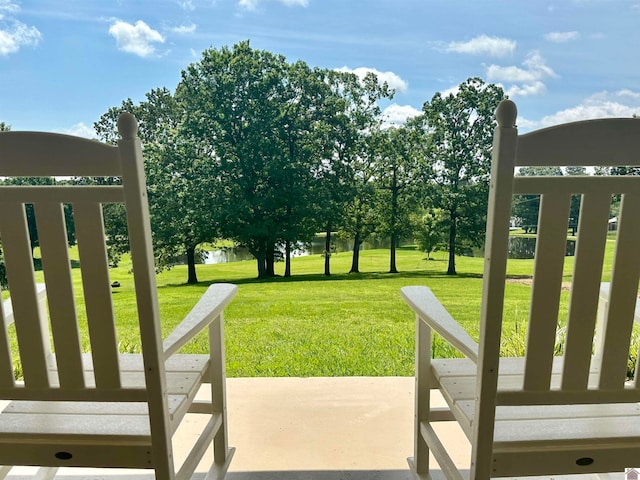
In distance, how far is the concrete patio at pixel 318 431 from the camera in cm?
155

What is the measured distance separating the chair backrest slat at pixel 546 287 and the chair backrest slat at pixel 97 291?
792mm

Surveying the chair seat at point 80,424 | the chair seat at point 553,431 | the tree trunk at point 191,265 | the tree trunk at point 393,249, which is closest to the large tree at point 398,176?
the tree trunk at point 393,249

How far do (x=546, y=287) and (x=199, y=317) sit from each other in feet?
2.58

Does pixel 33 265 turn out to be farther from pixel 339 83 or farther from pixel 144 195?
pixel 339 83

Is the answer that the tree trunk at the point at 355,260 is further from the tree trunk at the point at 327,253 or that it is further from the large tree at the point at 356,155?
the tree trunk at the point at 327,253

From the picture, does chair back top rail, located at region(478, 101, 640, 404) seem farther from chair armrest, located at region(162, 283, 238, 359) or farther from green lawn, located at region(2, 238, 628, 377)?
green lawn, located at region(2, 238, 628, 377)

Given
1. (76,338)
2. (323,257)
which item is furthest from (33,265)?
(323,257)

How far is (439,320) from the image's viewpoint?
3.64 feet

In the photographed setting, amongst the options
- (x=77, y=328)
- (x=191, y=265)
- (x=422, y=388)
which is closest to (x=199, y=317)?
(x=77, y=328)

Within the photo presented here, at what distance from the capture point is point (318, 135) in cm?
384

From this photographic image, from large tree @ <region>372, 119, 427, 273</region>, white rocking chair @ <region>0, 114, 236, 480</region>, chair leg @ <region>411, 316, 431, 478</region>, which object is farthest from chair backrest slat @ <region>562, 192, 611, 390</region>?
large tree @ <region>372, 119, 427, 273</region>

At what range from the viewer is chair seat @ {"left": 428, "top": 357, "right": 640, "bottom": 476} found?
3.05ft

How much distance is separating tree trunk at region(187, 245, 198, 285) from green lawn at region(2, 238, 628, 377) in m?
0.04

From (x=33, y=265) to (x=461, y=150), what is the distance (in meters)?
3.29
